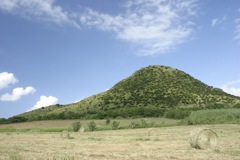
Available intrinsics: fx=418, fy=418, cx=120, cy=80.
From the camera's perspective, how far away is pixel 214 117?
60656 millimetres

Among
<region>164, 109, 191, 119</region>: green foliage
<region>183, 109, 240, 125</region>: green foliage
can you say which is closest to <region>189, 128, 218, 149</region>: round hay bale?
<region>183, 109, 240, 125</region>: green foliage

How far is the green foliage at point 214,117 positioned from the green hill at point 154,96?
37673mm

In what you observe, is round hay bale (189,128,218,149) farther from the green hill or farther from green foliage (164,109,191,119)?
the green hill

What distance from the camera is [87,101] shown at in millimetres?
121625

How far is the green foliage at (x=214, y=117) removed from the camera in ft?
188

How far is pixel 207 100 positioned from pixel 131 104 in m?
20.3

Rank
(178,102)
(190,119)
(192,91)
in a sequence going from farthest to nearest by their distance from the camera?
(192,91)
(178,102)
(190,119)

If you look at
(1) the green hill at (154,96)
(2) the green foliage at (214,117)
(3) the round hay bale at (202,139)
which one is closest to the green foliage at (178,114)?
(2) the green foliage at (214,117)

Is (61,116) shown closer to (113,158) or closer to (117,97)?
(117,97)

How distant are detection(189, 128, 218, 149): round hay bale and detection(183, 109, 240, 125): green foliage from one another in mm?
30647

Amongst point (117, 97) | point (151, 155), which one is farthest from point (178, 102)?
point (151, 155)

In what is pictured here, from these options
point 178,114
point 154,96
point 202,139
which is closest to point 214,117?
point 178,114

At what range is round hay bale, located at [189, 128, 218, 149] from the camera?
24852 mm

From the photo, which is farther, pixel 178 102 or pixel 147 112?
pixel 178 102
